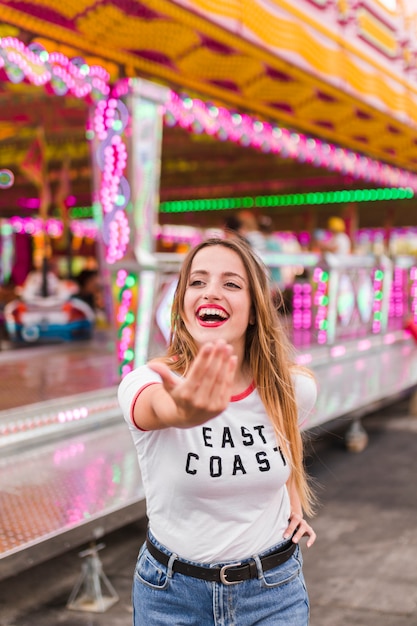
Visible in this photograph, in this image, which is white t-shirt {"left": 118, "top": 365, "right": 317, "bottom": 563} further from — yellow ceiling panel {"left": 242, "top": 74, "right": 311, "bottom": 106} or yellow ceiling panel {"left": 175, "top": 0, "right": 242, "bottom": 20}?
yellow ceiling panel {"left": 242, "top": 74, "right": 311, "bottom": 106}

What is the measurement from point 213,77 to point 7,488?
4.02 metres

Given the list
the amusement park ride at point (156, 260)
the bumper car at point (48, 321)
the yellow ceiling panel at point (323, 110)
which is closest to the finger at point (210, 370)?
the amusement park ride at point (156, 260)

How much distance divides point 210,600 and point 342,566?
2548 millimetres

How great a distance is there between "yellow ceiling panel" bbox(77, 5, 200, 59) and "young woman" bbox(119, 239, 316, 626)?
347cm

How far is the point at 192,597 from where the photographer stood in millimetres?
1701

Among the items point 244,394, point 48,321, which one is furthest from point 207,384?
point 48,321

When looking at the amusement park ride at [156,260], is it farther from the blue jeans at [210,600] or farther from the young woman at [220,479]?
the blue jeans at [210,600]

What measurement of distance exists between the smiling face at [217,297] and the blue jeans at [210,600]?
501 millimetres

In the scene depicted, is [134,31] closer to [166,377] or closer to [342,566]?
[342,566]

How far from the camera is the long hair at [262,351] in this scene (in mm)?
1803

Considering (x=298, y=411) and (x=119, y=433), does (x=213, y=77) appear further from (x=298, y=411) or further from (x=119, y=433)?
(x=298, y=411)

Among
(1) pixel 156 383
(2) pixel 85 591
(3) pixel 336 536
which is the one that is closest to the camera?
(1) pixel 156 383

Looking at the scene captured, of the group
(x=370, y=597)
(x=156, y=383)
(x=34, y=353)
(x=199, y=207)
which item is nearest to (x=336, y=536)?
(x=370, y=597)

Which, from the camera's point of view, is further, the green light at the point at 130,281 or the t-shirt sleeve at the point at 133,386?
the green light at the point at 130,281
